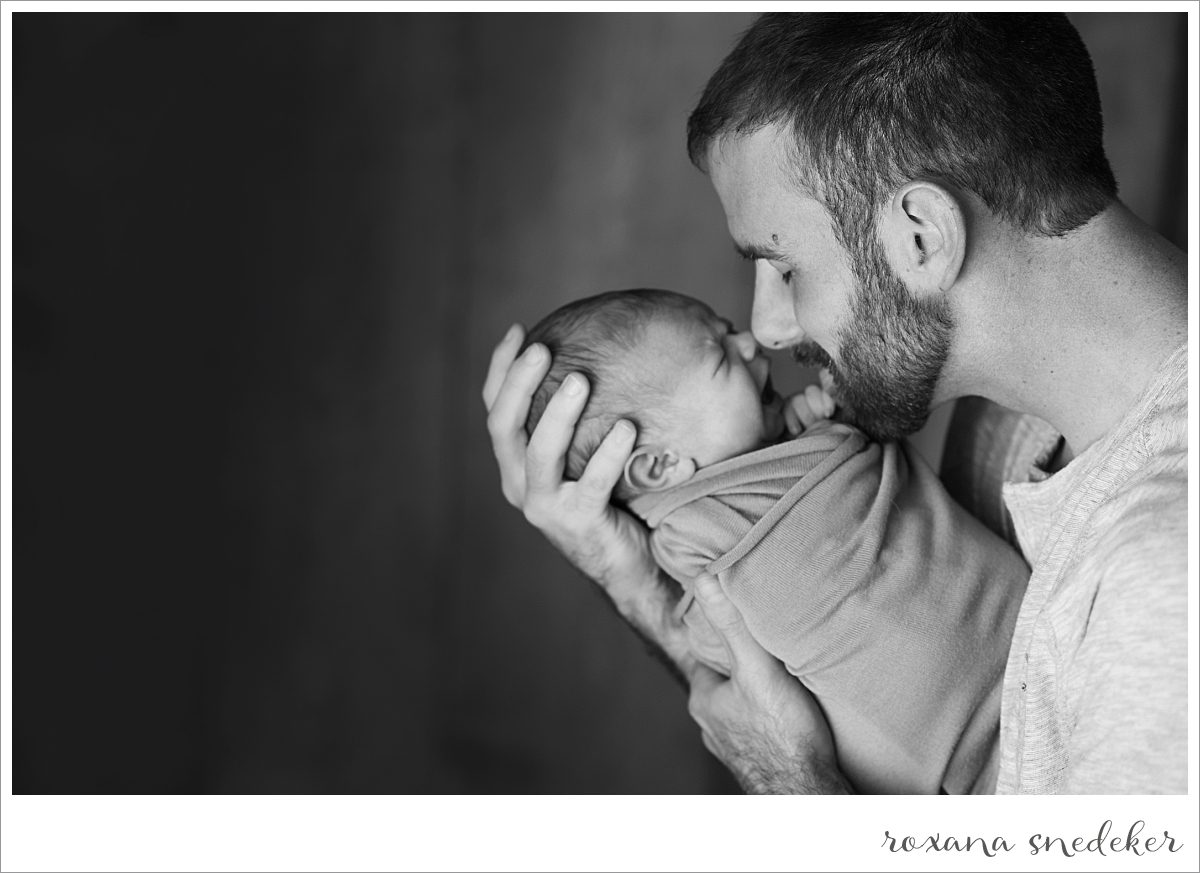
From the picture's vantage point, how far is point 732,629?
1335 mm

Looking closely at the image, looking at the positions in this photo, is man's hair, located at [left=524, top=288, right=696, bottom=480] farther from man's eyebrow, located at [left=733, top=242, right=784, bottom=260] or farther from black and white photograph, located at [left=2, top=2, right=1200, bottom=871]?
man's eyebrow, located at [left=733, top=242, right=784, bottom=260]

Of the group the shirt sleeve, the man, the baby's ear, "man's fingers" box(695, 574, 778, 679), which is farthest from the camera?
the baby's ear

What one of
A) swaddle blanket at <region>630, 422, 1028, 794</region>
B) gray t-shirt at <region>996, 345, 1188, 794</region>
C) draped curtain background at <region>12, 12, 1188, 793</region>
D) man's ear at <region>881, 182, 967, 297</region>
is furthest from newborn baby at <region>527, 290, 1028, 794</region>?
draped curtain background at <region>12, 12, 1188, 793</region>

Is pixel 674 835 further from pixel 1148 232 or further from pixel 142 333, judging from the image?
pixel 142 333

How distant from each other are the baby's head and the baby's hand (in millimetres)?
100

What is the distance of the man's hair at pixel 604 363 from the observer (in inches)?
54.9

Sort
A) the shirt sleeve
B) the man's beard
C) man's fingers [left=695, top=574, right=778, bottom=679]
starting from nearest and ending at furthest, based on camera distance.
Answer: the shirt sleeve
the man's beard
man's fingers [left=695, top=574, right=778, bottom=679]

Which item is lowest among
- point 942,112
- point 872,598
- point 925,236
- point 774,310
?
point 872,598

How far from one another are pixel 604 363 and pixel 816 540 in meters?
0.36

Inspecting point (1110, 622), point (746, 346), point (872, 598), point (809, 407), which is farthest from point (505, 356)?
point (1110, 622)

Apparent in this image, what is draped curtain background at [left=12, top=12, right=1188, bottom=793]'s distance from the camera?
2027 millimetres

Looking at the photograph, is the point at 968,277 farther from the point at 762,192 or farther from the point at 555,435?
the point at 555,435

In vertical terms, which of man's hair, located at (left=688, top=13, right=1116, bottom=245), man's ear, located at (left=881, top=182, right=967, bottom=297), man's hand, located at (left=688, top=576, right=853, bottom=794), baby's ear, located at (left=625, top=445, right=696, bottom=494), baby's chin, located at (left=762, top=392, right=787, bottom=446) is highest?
man's hair, located at (left=688, top=13, right=1116, bottom=245)

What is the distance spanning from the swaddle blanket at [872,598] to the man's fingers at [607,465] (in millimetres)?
99
